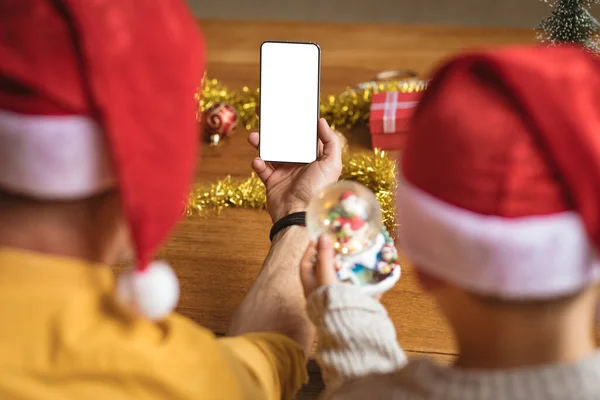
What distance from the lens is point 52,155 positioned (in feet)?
1.41

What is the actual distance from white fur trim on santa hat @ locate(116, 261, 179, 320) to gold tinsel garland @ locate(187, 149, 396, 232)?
1.53 feet

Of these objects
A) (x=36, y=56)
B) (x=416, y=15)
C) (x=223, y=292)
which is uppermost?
(x=416, y=15)

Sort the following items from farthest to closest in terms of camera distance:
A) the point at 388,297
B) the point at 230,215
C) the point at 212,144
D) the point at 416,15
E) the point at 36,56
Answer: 1. the point at 416,15
2. the point at 212,144
3. the point at 230,215
4. the point at 388,297
5. the point at 36,56

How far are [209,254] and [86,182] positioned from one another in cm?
45

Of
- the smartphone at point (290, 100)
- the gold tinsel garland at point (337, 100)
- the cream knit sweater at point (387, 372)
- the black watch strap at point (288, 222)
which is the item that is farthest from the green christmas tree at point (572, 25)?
the cream knit sweater at point (387, 372)

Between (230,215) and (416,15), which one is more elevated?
(416,15)

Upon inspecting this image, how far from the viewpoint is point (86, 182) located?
0.45 m

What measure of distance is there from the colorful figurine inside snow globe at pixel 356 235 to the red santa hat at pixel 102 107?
0.26 metres

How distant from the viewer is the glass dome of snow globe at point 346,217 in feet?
2.29

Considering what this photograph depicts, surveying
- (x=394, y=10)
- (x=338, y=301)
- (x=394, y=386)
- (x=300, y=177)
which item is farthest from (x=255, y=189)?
(x=394, y=10)

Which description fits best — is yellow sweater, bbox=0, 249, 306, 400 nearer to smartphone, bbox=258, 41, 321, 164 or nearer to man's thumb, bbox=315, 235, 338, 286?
man's thumb, bbox=315, 235, 338, 286

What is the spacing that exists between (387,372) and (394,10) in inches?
56.4

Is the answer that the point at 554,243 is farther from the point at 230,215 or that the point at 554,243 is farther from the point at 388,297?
the point at 230,215

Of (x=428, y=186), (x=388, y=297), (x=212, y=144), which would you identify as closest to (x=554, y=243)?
(x=428, y=186)
